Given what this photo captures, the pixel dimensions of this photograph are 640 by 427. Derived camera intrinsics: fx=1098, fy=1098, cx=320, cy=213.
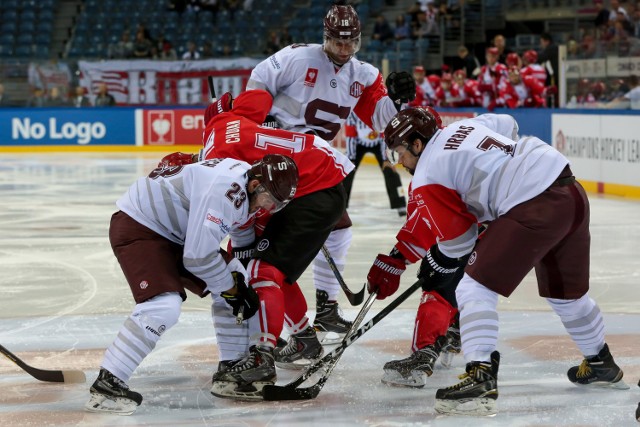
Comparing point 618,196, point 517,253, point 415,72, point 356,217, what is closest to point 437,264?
point 517,253

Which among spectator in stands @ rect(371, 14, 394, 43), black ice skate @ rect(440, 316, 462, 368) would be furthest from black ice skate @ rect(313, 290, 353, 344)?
spectator in stands @ rect(371, 14, 394, 43)

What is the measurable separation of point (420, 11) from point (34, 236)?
11.0 m

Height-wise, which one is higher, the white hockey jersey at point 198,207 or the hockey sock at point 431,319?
the white hockey jersey at point 198,207

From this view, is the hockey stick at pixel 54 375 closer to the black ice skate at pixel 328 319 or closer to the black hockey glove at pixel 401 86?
the black ice skate at pixel 328 319

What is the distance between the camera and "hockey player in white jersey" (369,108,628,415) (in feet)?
12.0

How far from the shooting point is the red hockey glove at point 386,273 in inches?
167

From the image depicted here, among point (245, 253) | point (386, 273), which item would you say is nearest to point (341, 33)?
point (245, 253)

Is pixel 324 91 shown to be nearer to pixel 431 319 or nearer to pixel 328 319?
pixel 328 319

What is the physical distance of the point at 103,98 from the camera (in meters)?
18.1

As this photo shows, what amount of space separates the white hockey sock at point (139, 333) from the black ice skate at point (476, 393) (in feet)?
3.26

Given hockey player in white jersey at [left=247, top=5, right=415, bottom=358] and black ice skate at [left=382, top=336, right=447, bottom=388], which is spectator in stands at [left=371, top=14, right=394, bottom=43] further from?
black ice skate at [left=382, top=336, right=447, bottom=388]

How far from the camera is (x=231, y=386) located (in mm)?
3975

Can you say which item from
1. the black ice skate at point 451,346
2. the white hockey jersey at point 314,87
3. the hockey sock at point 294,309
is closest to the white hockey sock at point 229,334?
the hockey sock at point 294,309

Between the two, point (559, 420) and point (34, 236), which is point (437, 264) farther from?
point (34, 236)
